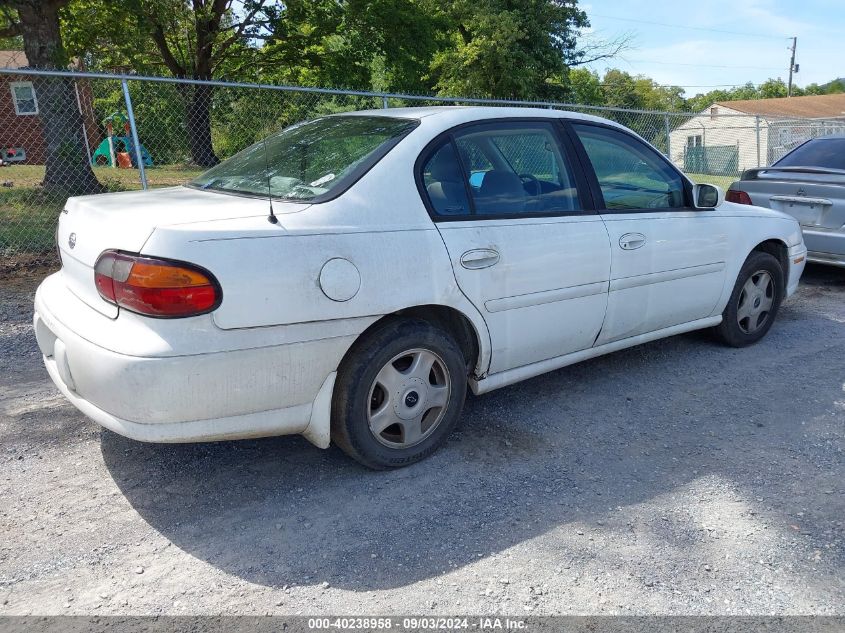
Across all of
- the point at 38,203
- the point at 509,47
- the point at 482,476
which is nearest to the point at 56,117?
the point at 38,203

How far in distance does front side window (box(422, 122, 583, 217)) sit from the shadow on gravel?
1.19 m

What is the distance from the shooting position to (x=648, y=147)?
437cm

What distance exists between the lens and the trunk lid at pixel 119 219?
2.70m

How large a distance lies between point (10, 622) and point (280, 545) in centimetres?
92

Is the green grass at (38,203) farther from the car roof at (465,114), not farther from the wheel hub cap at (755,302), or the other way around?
the wheel hub cap at (755,302)

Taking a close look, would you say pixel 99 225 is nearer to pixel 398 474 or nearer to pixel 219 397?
pixel 219 397

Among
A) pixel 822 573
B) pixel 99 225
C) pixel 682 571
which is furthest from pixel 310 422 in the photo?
pixel 822 573

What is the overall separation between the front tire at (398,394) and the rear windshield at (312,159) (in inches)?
28.4

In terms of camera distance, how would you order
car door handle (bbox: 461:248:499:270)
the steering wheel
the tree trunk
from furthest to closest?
1. the tree trunk
2. the steering wheel
3. car door handle (bbox: 461:248:499:270)

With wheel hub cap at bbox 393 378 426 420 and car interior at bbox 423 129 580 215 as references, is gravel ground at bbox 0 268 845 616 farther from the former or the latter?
car interior at bbox 423 129 580 215

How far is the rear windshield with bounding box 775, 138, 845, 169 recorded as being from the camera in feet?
23.2

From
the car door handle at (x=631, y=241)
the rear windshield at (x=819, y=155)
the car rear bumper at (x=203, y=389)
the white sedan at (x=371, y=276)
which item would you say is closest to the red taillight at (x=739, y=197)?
the rear windshield at (x=819, y=155)

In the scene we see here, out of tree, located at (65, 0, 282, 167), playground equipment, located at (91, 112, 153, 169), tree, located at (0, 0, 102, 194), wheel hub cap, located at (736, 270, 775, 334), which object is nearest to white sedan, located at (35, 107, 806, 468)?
wheel hub cap, located at (736, 270, 775, 334)

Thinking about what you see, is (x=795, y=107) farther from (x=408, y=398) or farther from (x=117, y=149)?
(x=408, y=398)
